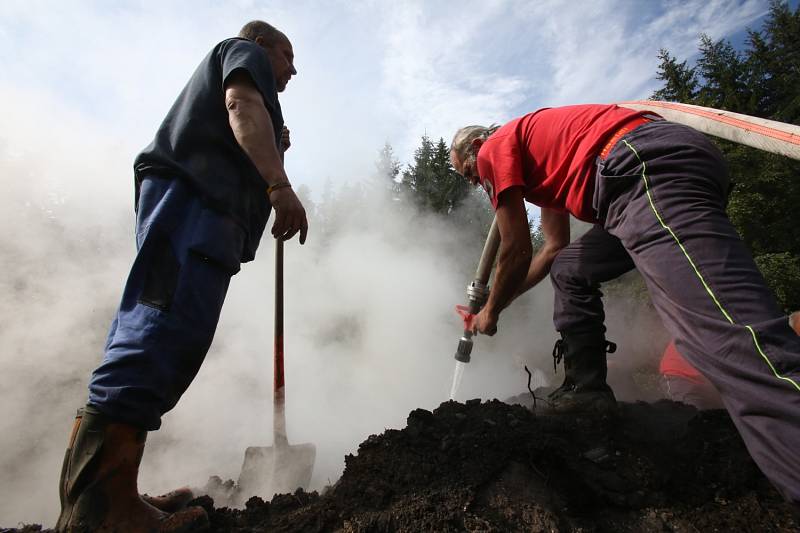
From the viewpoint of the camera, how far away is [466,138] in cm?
235

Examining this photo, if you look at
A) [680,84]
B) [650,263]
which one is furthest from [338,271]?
[680,84]

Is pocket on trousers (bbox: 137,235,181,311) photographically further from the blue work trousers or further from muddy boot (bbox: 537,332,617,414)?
muddy boot (bbox: 537,332,617,414)

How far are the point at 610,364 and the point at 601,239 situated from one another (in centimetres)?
482

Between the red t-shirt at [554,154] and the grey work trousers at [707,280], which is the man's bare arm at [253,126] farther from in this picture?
the grey work trousers at [707,280]

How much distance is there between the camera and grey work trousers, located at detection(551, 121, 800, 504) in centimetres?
93

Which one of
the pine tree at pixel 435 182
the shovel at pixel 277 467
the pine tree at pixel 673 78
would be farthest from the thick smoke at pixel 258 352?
the pine tree at pixel 673 78

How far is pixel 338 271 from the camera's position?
32.6ft

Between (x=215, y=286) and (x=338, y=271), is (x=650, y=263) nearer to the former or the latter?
(x=215, y=286)

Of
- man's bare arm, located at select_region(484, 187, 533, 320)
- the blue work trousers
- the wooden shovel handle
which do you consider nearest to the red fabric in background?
man's bare arm, located at select_region(484, 187, 533, 320)

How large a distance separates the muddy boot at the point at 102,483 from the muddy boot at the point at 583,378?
1.72 m

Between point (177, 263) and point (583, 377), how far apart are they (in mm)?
1921

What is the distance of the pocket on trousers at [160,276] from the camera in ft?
4.23

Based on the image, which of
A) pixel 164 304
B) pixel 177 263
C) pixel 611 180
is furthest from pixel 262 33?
pixel 611 180

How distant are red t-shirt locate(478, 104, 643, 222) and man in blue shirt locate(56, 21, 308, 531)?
37.9 inches
